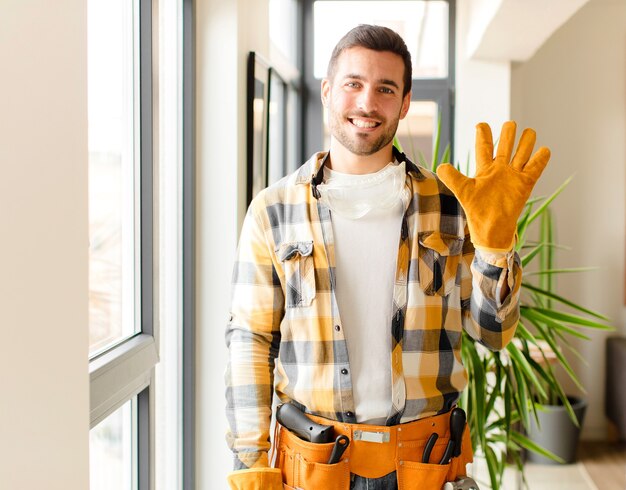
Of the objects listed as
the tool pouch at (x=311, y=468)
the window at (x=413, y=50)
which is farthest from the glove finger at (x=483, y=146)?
the window at (x=413, y=50)

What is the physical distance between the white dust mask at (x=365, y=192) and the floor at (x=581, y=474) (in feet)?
8.44

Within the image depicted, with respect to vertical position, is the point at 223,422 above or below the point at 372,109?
below

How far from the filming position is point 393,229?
1557 mm

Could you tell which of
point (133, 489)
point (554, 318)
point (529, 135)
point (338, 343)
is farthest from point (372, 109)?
point (554, 318)

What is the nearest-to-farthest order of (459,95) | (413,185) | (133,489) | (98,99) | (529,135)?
1. (529,135)
2. (413,185)
3. (98,99)
4. (133,489)
5. (459,95)

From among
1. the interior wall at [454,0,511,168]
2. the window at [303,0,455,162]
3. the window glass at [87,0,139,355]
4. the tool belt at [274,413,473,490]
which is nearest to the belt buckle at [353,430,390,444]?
the tool belt at [274,413,473,490]

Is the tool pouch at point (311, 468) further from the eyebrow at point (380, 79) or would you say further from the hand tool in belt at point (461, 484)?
the eyebrow at point (380, 79)

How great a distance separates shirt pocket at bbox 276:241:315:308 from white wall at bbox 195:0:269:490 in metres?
0.84

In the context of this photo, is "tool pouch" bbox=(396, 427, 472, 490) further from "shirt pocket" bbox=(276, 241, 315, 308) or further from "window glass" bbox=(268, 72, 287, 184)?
"window glass" bbox=(268, 72, 287, 184)

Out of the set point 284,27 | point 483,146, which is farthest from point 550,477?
point 483,146

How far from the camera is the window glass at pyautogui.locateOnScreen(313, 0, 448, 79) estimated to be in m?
4.41

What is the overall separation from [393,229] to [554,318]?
126 cm

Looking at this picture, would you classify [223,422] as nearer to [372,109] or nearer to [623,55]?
[372,109]

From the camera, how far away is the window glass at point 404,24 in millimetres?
4414
